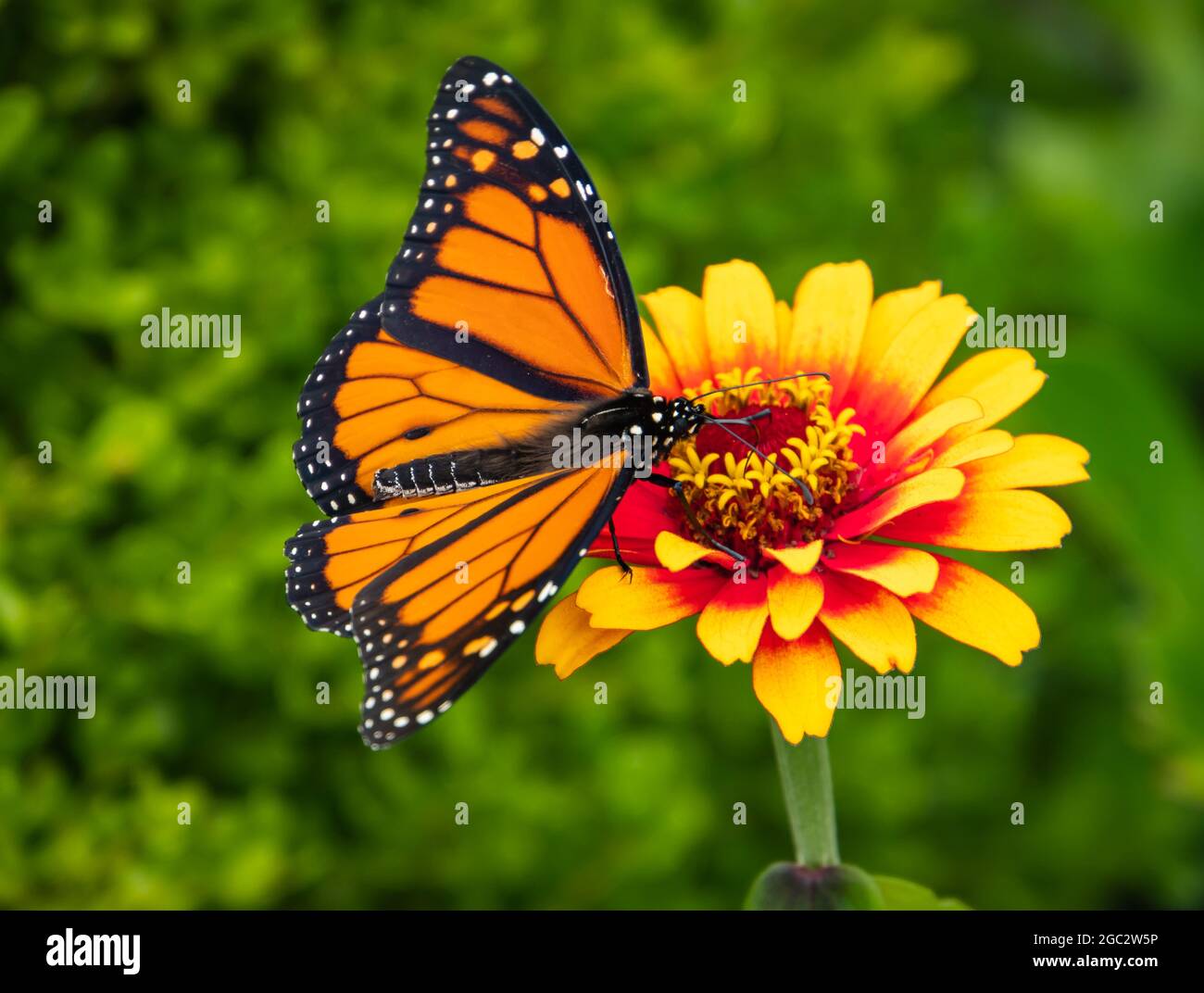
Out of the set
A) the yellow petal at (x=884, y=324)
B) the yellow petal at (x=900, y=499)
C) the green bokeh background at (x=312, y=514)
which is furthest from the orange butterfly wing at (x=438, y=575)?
the green bokeh background at (x=312, y=514)

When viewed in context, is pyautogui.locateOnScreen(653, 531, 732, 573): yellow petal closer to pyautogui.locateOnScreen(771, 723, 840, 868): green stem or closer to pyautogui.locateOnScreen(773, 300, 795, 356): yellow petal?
pyautogui.locateOnScreen(771, 723, 840, 868): green stem

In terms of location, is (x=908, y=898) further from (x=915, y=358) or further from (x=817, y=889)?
(x=915, y=358)

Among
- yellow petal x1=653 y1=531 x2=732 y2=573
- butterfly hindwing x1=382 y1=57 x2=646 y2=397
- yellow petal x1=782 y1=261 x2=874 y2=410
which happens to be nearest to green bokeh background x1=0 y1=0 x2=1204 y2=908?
butterfly hindwing x1=382 y1=57 x2=646 y2=397

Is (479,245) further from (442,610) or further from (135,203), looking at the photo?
(135,203)

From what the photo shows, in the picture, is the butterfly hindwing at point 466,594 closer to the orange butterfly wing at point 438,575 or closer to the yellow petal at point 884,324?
the orange butterfly wing at point 438,575

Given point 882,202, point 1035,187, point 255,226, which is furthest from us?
point 1035,187
